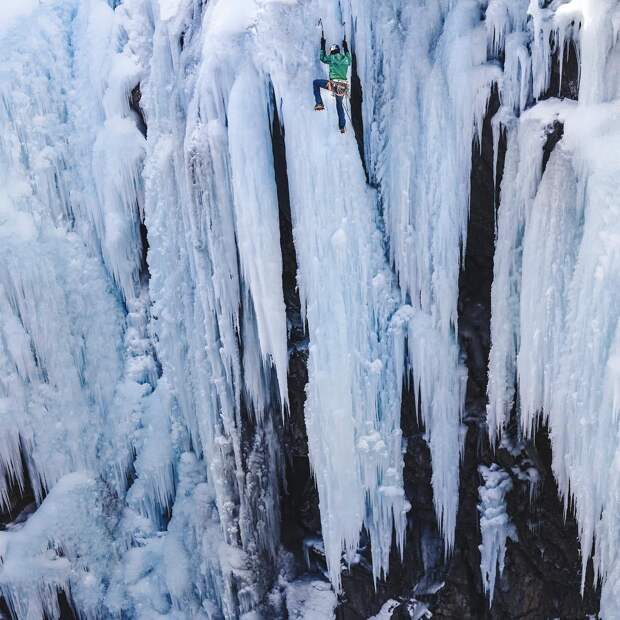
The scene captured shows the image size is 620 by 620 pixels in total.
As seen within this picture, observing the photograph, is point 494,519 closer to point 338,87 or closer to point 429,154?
point 429,154

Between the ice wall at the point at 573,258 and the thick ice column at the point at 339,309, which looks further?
the thick ice column at the point at 339,309

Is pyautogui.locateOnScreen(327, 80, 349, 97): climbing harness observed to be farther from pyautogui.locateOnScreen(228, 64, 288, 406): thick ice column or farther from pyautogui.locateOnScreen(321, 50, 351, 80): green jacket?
pyautogui.locateOnScreen(228, 64, 288, 406): thick ice column

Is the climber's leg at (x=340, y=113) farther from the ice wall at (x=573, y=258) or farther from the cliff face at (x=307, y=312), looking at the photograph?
the ice wall at (x=573, y=258)

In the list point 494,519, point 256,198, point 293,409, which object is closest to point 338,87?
point 256,198

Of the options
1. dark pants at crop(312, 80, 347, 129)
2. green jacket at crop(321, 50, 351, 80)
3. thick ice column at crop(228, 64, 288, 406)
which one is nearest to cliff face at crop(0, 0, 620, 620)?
thick ice column at crop(228, 64, 288, 406)

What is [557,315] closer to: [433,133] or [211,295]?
[433,133]

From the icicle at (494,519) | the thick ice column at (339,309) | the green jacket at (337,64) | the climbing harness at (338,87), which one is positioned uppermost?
the green jacket at (337,64)

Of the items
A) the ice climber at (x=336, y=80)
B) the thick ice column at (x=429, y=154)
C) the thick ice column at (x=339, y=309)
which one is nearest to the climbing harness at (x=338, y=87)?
the ice climber at (x=336, y=80)

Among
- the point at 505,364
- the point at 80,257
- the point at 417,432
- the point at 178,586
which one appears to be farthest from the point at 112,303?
the point at 505,364
